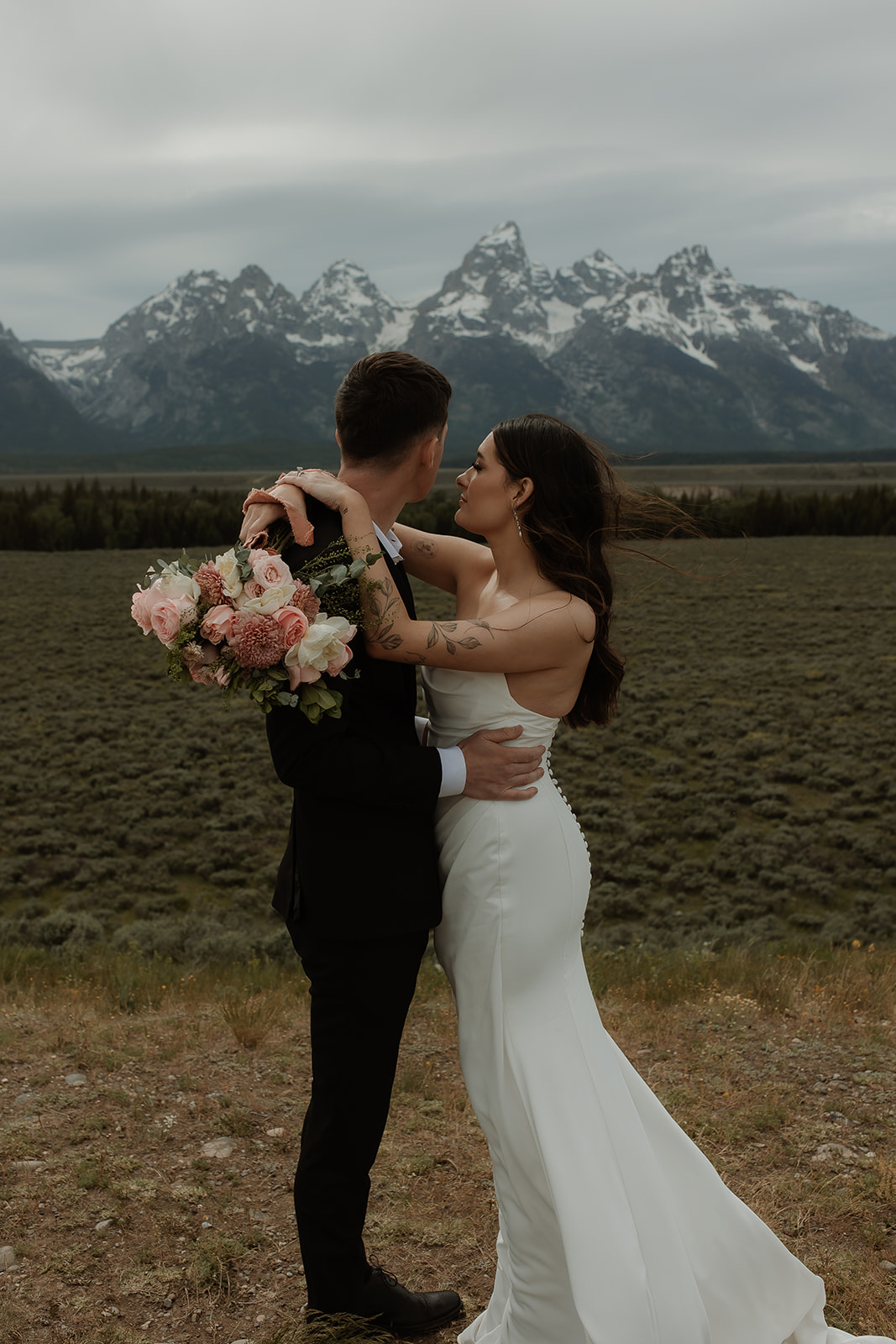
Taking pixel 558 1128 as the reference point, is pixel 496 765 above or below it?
above

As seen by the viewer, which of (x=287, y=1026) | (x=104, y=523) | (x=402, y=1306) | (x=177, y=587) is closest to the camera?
(x=177, y=587)

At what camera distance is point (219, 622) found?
7.63ft

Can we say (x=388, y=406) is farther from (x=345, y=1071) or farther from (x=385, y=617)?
(x=345, y=1071)

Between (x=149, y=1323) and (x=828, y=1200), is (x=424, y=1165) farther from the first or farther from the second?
(x=828, y=1200)

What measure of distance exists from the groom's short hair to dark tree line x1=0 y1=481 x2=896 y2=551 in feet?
174

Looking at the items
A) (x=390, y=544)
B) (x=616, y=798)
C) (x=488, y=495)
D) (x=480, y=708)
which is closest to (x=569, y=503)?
(x=488, y=495)

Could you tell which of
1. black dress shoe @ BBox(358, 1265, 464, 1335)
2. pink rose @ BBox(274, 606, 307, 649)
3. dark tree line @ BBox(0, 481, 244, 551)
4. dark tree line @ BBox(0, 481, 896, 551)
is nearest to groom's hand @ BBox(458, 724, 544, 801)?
pink rose @ BBox(274, 606, 307, 649)

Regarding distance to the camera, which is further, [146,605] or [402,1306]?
[402,1306]

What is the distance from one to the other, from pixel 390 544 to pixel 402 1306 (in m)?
2.37

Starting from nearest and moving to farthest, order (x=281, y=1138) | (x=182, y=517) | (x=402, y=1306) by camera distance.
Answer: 1. (x=402, y=1306)
2. (x=281, y=1138)
3. (x=182, y=517)

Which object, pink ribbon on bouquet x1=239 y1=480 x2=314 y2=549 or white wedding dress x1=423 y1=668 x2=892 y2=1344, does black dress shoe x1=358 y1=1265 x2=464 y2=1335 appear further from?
pink ribbon on bouquet x1=239 y1=480 x2=314 y2=549

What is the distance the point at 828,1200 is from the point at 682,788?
37.9 feet

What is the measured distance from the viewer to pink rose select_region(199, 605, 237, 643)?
233 cm

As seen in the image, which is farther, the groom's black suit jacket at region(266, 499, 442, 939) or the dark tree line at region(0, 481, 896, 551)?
the dark tree line at region(0, 481, 896, 551)
